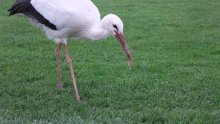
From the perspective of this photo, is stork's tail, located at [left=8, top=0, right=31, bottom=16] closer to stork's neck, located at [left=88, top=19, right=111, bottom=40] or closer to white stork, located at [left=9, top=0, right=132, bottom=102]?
white stork, located at [left=9, top=0, right=132, bottom=102]

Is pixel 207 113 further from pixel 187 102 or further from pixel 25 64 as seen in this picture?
pixel 25 64

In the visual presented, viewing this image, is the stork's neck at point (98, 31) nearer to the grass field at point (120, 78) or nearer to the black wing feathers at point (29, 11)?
the black wing feathers at point (29, 11)

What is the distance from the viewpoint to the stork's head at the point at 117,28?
6719 millimetres

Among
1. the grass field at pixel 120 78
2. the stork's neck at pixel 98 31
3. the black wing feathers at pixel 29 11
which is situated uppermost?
the black wing feathers at pixel 29 11

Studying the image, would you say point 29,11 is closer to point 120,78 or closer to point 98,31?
point 98,31

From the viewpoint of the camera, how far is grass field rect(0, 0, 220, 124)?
6.10 meters

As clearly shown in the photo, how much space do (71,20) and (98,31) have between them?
1.44ft

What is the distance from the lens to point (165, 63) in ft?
29.9

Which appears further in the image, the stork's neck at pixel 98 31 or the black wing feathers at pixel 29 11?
the black wing feathers at pixel 29 11

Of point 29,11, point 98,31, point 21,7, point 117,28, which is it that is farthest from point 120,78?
point 21,7

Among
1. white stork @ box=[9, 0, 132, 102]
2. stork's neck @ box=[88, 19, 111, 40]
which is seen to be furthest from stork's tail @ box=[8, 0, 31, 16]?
stork's neck @ box=[88, 19, 111, 40]

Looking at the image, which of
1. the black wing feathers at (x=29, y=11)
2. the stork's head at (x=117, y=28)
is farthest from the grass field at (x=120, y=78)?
the black wing feathers at (x=29, y=11)

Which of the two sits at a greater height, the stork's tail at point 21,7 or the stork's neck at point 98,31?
the stork's tail at point 21,7

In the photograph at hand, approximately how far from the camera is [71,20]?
7.00 m
